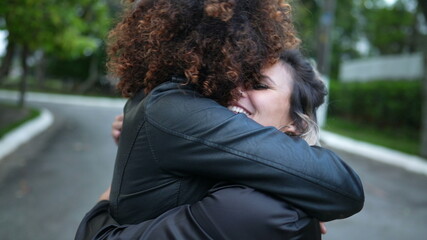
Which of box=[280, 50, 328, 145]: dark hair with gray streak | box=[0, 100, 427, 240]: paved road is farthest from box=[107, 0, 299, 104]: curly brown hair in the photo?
box=[0, 100, 427, 240]: paved road

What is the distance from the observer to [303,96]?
57.6 inches

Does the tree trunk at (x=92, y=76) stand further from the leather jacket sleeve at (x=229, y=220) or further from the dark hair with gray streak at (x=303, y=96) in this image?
the leather jacket sleeve at (x=229, y=220)

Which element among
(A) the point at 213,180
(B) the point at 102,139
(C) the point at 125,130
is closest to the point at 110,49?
(C) the point at 125,130

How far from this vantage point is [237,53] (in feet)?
4.09

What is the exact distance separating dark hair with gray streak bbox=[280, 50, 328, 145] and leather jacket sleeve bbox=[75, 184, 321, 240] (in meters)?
0.37

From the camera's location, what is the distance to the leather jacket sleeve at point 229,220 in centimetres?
112

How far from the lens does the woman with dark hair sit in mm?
1120

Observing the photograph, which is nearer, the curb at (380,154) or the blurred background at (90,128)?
the blurred background at (90,128)

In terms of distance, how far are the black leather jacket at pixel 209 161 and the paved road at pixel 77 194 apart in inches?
125

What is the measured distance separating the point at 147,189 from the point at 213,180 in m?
0.20

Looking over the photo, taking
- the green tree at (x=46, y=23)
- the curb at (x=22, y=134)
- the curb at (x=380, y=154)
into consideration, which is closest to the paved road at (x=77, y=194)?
the curb at (x=22, y=134)

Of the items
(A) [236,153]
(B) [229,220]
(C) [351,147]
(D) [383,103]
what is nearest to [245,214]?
(B) [229,220]

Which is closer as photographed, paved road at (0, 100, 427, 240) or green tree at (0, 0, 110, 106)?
paved road at (0, 100, 427, 240)

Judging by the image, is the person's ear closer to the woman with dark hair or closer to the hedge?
the woman with dark hair
